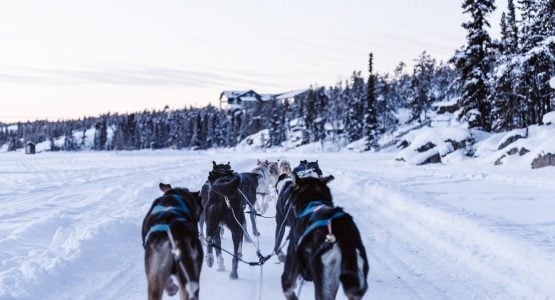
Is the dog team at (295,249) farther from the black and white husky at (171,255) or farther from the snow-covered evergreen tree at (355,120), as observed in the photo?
the snow-covered evergreen tree at (355,120)

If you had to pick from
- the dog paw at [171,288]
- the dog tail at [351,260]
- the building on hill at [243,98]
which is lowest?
the dog paw at [171,288]

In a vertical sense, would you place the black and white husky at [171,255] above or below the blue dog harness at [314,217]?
below

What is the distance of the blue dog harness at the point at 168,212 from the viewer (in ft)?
14.2

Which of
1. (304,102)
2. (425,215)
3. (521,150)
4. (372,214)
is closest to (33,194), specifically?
(372,214)

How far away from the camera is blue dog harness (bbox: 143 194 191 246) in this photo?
14.2ft

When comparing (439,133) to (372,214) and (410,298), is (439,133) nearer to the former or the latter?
(372,214)

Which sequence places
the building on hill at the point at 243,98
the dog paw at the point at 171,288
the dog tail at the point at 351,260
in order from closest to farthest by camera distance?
the dog tail at the point at 351,260 → the dog paw at the point at 171,288 → the building on hill at the point at 243,98

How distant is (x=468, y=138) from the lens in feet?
113

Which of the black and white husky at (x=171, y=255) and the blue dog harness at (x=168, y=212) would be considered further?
the blue dog harness at (x=168, y=212)

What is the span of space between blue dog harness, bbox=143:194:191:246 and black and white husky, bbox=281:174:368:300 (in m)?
1.16

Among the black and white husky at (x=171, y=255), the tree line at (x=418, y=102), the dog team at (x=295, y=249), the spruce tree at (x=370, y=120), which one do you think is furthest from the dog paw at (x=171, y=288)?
the spruce tree at (x=370, y=120)

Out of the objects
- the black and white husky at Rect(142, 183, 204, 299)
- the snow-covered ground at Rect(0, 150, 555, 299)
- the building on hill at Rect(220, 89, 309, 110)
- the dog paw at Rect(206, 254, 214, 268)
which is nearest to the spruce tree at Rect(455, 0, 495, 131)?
the snow-covered ground at Rect(0, 150, 555, 299)

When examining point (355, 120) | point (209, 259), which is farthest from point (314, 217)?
point (355, 120)

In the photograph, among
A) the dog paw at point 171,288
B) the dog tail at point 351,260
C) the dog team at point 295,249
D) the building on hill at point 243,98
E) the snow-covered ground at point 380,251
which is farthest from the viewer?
the building on hill at point 243,98
